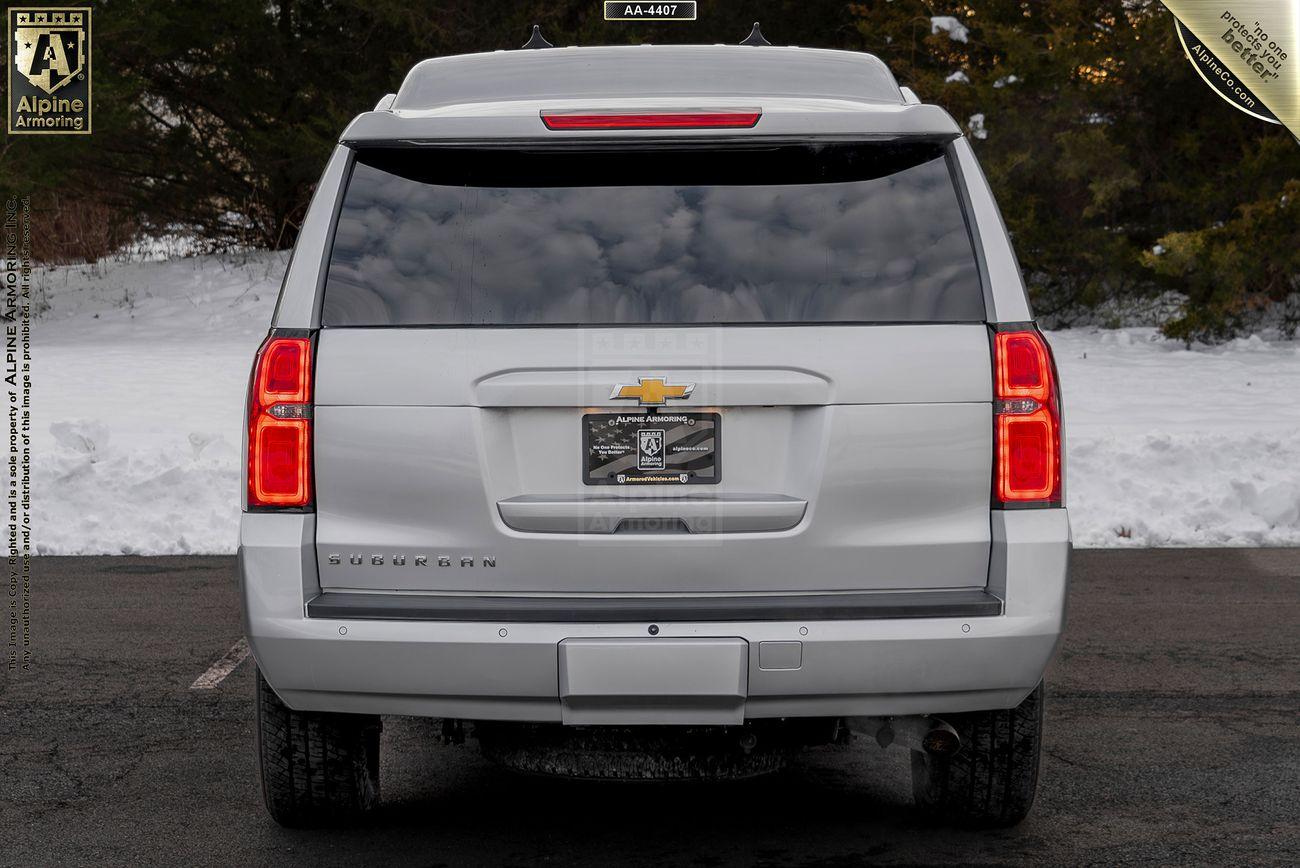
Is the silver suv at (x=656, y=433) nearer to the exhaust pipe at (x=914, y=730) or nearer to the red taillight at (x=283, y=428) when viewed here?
the red taillight at (x=283, y=428)

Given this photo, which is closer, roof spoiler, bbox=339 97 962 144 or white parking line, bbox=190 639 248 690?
roof spoiler, bbox=339 97 962 144

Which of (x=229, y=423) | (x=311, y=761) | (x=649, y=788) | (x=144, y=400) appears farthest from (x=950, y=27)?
(x=311, y=761)

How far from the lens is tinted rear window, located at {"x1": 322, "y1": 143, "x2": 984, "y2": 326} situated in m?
3.99

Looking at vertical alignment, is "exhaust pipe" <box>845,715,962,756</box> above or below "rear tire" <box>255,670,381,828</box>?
above

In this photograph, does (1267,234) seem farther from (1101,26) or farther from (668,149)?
(668,149)

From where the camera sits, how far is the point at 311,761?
14.8ft

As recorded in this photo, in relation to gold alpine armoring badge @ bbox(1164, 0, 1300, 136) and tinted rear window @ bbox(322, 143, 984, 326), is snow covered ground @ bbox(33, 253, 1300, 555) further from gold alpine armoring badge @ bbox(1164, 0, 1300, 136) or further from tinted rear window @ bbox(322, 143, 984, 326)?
tinted rear window @ bbox(322, 143, 984, 326)

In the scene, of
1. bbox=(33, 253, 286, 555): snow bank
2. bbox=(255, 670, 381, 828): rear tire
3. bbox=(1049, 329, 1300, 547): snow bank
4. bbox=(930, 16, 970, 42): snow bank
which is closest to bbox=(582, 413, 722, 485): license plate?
bbox=(255, 670, 381, 828): rear tire

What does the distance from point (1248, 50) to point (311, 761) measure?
15.2 metres

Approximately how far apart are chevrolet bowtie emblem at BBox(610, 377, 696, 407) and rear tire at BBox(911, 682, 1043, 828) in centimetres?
123

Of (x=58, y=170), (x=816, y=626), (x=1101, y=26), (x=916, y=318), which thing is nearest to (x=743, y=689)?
(x=816, y=626)

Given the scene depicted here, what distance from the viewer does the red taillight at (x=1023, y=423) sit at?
156 inches

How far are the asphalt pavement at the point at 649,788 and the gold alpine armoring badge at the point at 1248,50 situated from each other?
34.0 feet

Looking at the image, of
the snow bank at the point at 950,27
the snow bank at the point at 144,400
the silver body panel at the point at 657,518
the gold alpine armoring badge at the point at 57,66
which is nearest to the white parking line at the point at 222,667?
the silver body panel at the point at 657,518
